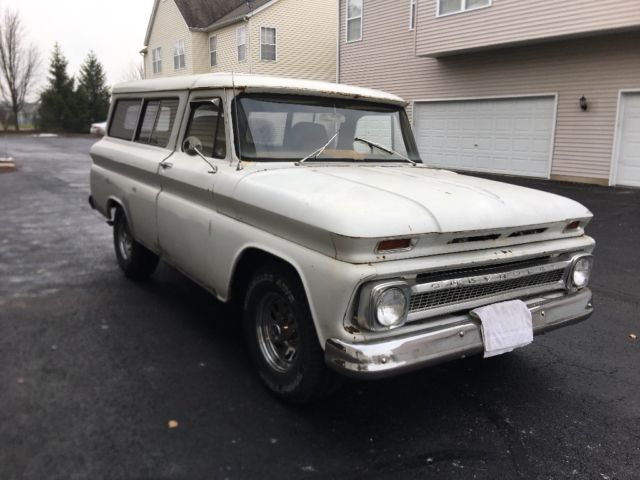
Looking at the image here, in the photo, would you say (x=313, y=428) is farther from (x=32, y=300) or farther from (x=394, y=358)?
(x=32, y=300)

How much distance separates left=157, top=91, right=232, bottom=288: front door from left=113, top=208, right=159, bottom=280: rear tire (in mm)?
1081

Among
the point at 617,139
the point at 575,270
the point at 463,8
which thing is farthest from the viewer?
the point at 463,8

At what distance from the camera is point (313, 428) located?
308 cm

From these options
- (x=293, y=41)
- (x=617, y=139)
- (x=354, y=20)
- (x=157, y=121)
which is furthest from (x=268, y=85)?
(x=293, y=41)

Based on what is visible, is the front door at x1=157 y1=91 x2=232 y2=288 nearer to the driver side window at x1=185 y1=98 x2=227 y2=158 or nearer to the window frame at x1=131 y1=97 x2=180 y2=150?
the driver side window at x1=185 y1=98 x2=227 y2=158

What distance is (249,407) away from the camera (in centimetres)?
328

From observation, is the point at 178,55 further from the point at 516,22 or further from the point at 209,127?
the point at 209,127

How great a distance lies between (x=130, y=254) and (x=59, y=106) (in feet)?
161

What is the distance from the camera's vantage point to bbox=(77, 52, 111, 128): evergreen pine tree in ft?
163

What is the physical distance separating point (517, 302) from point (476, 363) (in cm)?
104

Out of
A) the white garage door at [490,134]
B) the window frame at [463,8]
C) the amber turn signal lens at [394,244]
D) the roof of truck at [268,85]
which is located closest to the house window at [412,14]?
the window frame at [463,8]

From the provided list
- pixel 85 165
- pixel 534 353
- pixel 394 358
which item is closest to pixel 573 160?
pixel 534 353

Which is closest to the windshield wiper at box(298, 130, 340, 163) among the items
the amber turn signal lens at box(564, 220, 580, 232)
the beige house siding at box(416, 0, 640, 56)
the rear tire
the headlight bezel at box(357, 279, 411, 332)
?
the headlight bezel at box(357, 279, 411, 332)

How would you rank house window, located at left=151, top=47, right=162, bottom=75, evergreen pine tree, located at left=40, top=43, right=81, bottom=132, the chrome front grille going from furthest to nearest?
evergreen pine tree, located at left=40, top=43, right=81, bottom=132
house window, located at left=151, top=47, right=162, bottom=75
the chrome front grille
